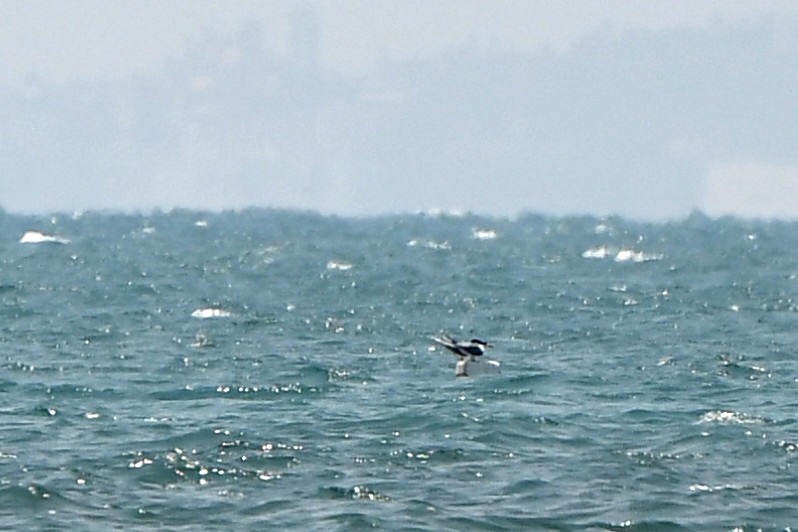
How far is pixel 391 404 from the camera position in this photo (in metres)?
35.8

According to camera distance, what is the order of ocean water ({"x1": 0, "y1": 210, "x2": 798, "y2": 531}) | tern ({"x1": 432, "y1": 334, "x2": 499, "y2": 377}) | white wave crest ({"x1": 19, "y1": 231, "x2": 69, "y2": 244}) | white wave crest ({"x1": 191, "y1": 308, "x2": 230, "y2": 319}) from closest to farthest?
1. ocean water ({"x1": 0, "y1": 210, "x2": 798, "y2": 531})
2. tern ({"x1": 432, "y1": 334, "x2": 499, "y2": 377})
3. white wave crest ({"x1": 191, "y1": 308, "x2": 230, "y2": 319})
4. white wave crest ({"x1": 19, "y1": 231, "x2": 69, "y2": 244})

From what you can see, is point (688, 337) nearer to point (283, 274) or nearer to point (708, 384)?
point (708, 384)

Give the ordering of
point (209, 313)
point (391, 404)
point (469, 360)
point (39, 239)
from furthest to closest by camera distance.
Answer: point (39, 239) < point (209, 313) < point (469, 360) < point (391, 404)

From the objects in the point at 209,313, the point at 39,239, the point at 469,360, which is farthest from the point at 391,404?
the point at 39,239

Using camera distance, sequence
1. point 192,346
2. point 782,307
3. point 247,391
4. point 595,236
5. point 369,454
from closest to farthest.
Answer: point 369,454
point 247,391
point 192,346
point 782,307
point 595,236

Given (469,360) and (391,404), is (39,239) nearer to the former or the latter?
(469,360)

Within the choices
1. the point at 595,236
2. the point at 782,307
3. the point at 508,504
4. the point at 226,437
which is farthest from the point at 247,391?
the point at 595,236

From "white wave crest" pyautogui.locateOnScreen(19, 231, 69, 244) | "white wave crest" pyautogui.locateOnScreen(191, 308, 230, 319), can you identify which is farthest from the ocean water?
→ "white wave crest" pyautogui.locateOnScreen(19, 231, 69, 244)

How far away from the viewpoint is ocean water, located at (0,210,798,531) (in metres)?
26.1

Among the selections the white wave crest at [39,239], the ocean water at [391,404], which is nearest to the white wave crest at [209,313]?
the ocean water at [391,404]

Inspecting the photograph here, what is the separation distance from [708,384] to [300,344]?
13.3 metres

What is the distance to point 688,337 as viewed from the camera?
50.2m

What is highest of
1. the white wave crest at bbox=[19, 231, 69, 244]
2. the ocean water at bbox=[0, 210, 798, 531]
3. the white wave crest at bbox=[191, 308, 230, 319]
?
the white wave crest at bbox=[19, 231, 69, 244]

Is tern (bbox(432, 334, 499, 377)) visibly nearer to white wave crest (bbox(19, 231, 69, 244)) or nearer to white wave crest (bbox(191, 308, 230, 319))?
white wave crest (bbox(191, 308, 230, 319))
